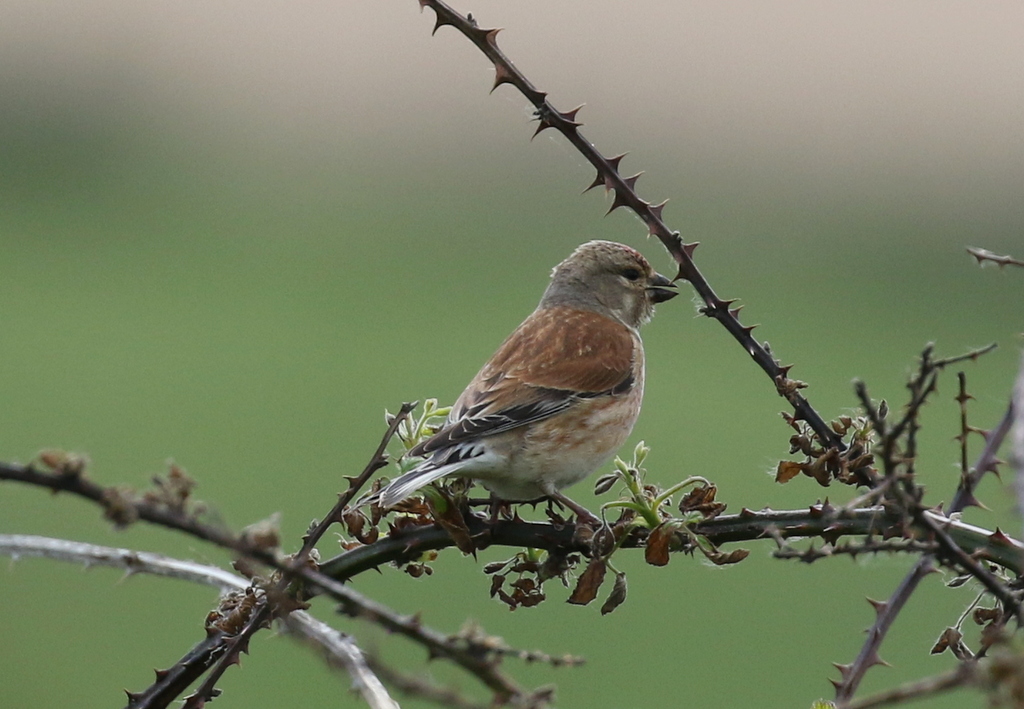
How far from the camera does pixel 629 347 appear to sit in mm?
4406

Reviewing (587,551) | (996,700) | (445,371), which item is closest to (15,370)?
(445,371)

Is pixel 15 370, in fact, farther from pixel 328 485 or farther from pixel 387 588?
pixel 387 588

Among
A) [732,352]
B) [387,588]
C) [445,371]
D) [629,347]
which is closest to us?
[629,347]

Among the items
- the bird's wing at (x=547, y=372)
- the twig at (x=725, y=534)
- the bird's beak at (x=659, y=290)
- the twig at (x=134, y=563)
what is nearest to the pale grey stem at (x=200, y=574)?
the twig at (x=134, y=563)

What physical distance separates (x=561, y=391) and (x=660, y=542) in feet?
6.98

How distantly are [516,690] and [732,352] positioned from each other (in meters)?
18.7

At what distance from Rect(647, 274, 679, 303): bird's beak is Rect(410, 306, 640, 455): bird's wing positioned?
181 millimetres

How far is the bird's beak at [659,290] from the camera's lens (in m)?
4.74

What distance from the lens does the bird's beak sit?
4738mm

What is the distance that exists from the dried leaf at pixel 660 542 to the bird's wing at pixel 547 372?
1477 mm

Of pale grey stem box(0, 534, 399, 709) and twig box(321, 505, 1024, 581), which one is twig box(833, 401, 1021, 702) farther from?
pale grey stem box(0, 534, 399, 709)

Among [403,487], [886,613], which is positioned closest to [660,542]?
[886,613]

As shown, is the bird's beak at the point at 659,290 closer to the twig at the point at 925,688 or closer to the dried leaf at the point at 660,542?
the dried leaf at the point at 660,542

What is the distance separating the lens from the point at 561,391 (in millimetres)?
3949
